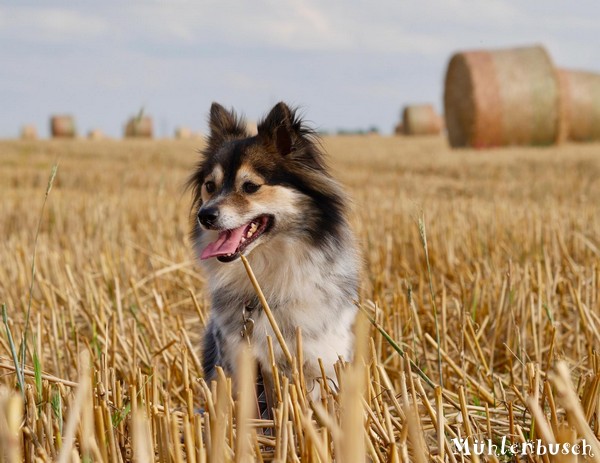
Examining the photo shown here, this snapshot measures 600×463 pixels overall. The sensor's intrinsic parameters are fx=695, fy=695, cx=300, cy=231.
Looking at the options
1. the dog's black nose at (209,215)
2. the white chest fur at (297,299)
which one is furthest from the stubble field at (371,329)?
the dog's black nose at (209,215)

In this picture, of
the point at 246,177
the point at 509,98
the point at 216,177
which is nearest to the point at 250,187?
the point at 246,177

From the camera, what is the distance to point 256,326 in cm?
249

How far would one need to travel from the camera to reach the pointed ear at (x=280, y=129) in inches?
109

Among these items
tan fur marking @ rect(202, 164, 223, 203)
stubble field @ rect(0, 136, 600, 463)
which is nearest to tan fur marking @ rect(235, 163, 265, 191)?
tan fur marking @ rect(202, 164, 223, 203)

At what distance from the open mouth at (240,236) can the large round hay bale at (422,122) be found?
20100 mm

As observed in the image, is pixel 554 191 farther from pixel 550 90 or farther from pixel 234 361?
pixel 234 361

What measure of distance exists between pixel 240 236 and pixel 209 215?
159 millimetres

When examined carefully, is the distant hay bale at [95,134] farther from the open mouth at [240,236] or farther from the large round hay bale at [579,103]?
the open mouth at [240,236]

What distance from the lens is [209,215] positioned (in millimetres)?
2564

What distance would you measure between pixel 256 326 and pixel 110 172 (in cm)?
1070

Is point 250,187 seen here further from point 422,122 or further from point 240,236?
point 422,122

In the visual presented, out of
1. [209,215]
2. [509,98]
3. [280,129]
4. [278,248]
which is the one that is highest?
[509,98]

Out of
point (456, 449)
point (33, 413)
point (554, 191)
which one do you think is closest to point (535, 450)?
point (456, 449)

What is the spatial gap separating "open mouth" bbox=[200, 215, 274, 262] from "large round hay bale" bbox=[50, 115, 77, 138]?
2554 centimetres
